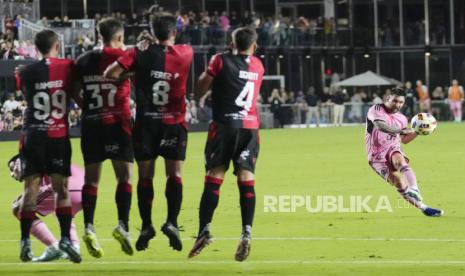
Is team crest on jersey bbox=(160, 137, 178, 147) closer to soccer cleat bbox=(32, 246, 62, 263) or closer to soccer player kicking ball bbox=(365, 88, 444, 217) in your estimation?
soccer cleat bbox=(32, 246, 62, 263)

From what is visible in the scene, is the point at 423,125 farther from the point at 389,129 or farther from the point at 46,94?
the point at 46,94

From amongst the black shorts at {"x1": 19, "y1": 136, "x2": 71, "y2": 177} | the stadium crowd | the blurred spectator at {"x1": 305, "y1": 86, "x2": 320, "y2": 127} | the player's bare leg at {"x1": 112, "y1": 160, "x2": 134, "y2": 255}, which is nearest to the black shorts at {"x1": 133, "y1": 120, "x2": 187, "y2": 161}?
the player's bare leg at {"x1": 112, "y1": 160, "x2": 134, "y2": 255}

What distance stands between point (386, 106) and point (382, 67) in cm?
5604

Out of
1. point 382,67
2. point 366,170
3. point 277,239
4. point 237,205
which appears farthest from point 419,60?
point 277,239

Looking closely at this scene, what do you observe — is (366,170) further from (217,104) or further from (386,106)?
(217,104)

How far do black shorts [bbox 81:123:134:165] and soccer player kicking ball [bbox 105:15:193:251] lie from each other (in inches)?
7.9

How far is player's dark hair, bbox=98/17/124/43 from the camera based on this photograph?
1451cm

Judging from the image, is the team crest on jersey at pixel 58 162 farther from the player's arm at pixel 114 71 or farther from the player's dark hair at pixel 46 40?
the player's dark hair at pixel 46 40

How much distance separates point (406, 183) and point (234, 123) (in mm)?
5680

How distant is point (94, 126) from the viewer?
1471cm

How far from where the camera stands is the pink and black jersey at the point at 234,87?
1485cm

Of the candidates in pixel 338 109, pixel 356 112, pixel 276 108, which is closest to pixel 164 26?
pixel 276 108

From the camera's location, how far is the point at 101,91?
14.7 m

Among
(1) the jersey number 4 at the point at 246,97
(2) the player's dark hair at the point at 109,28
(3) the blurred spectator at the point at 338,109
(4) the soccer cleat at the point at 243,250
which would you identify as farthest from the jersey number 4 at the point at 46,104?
(3) the blurred spectator at the point at 338,109
